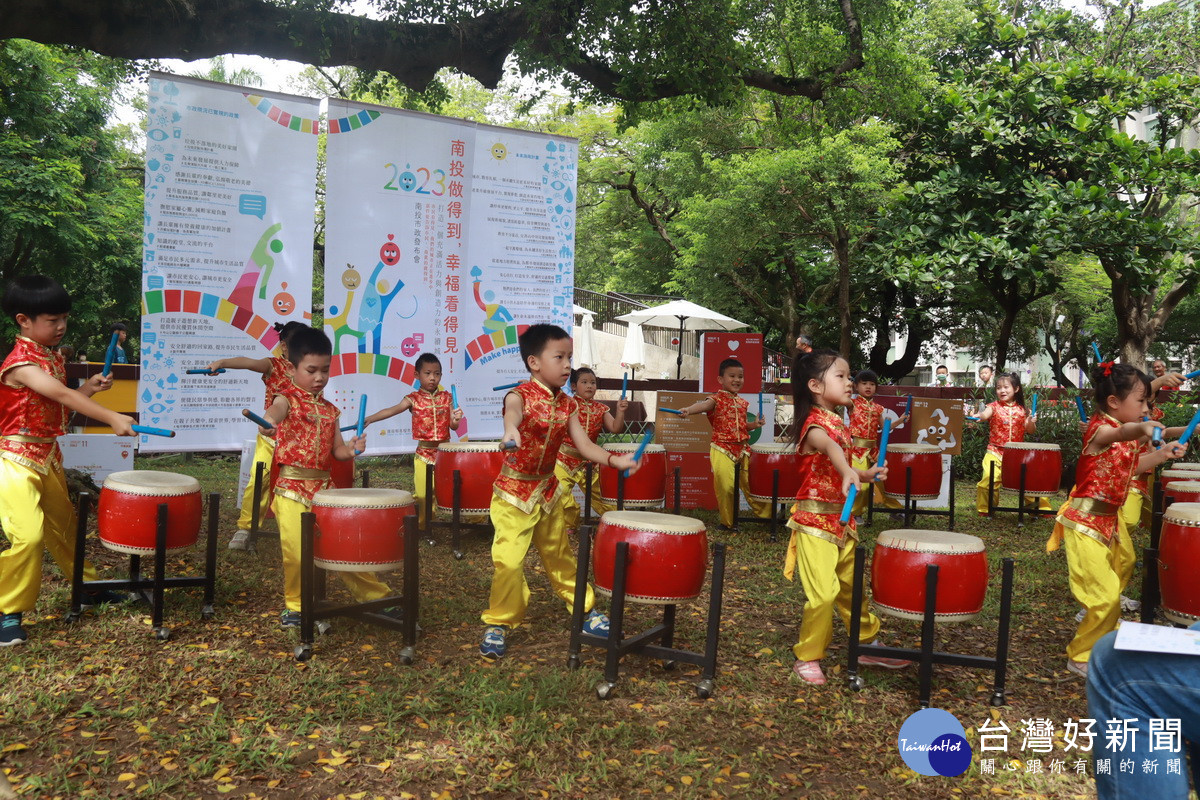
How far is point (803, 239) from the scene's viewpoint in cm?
1370

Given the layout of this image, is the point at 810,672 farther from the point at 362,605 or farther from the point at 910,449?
the point at 910,449

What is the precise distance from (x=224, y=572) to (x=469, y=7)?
4.22m

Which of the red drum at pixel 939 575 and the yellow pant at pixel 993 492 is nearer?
the red drum at pixel 939 575

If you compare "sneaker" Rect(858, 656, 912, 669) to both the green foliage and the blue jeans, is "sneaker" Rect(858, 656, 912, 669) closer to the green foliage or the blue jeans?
the blue jeans

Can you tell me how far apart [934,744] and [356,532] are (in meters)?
→ 2.62

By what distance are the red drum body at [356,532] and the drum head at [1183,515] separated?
3527 mm

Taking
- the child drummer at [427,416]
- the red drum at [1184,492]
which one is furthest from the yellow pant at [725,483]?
the red drum at [1184,492]

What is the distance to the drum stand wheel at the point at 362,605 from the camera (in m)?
3.88

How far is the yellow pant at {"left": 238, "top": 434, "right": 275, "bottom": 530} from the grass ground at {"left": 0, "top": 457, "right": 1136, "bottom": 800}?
130 centimetres

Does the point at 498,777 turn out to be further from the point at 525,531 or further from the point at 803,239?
the point at 803,239

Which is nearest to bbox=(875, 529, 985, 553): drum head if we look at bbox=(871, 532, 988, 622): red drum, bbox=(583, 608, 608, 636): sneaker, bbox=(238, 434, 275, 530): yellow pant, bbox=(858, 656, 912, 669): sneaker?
bbox=(871, 532, 988, 622): red drum

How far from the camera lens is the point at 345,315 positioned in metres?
6.75

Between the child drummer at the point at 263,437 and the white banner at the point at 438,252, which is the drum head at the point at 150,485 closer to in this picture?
the child drummer at the point at 263,437

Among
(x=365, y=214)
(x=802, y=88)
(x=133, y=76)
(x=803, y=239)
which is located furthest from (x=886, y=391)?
(x=133, y=76)
